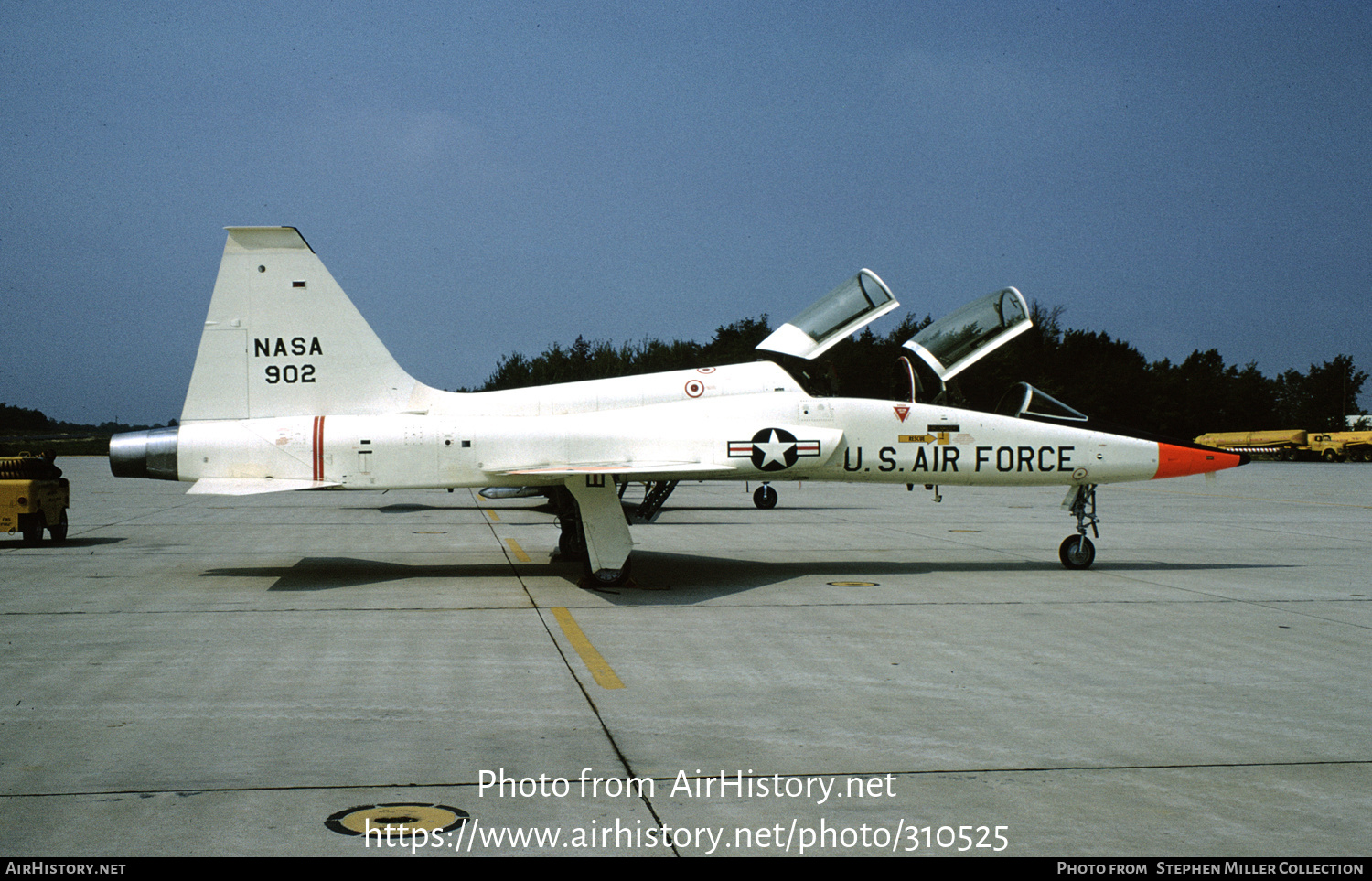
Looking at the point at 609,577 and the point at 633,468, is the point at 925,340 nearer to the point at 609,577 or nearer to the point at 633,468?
the point at 633,468

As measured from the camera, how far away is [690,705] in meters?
6.42

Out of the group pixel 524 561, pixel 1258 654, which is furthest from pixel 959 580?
pixel 524 561

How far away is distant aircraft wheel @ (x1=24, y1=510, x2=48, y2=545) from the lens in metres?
14.8

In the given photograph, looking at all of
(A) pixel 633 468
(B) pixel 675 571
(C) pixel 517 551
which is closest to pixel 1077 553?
(B) pixel 675 571

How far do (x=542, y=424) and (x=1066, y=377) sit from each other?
70.3 feet

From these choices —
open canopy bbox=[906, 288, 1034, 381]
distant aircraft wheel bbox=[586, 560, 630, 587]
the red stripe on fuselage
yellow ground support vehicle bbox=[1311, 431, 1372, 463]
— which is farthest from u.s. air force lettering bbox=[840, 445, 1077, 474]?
yellow ground support vehicle bbox=[1311, 431, 1372, 463]

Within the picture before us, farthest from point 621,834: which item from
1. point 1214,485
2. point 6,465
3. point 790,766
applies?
point 1214,485

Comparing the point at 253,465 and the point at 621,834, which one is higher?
the point at 253,465

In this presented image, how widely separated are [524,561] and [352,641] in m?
5.50

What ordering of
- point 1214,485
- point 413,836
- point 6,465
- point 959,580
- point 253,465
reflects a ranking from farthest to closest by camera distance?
point 1214,485
point 6,465
point 959,580
point 253,465
point 413,836
